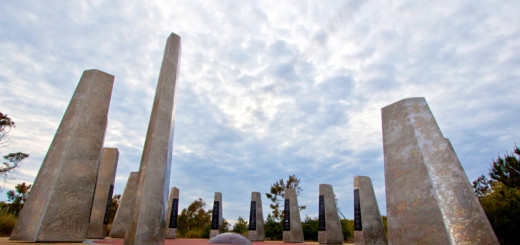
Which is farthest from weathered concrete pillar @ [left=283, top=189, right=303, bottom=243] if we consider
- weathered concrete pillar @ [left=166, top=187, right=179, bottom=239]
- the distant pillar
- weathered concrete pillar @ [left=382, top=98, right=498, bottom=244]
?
weathered concrete pillar @ [left=382, top=98, right=498, bottom=244]

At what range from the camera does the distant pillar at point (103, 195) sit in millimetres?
10468

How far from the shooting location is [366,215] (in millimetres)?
11477

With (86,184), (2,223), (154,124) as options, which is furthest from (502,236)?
(2,223)

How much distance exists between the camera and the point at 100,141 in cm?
698

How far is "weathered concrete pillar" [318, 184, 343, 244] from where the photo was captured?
13.2 m

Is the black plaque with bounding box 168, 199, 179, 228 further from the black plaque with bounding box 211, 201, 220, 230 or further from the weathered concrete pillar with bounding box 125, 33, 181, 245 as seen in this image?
the weathered concrete pillar with bounding box 125, 33, 181, 245

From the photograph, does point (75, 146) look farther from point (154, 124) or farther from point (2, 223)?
point (2, 223)

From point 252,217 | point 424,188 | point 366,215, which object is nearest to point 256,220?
point 252,217

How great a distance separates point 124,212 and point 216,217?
5137mm

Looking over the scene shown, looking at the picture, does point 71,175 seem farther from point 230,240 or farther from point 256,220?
point 256,220

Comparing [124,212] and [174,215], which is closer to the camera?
[124,212]

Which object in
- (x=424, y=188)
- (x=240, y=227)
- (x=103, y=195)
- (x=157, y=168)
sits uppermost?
(x=157, y=168)

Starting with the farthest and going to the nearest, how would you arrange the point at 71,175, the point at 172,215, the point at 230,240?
the point at 172,215, the point at 230,240, the point at 71,175

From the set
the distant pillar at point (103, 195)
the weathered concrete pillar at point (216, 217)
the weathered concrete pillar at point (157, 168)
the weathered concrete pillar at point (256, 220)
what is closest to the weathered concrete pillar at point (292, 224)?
the weathered concrete pillar at point (256, 220)
